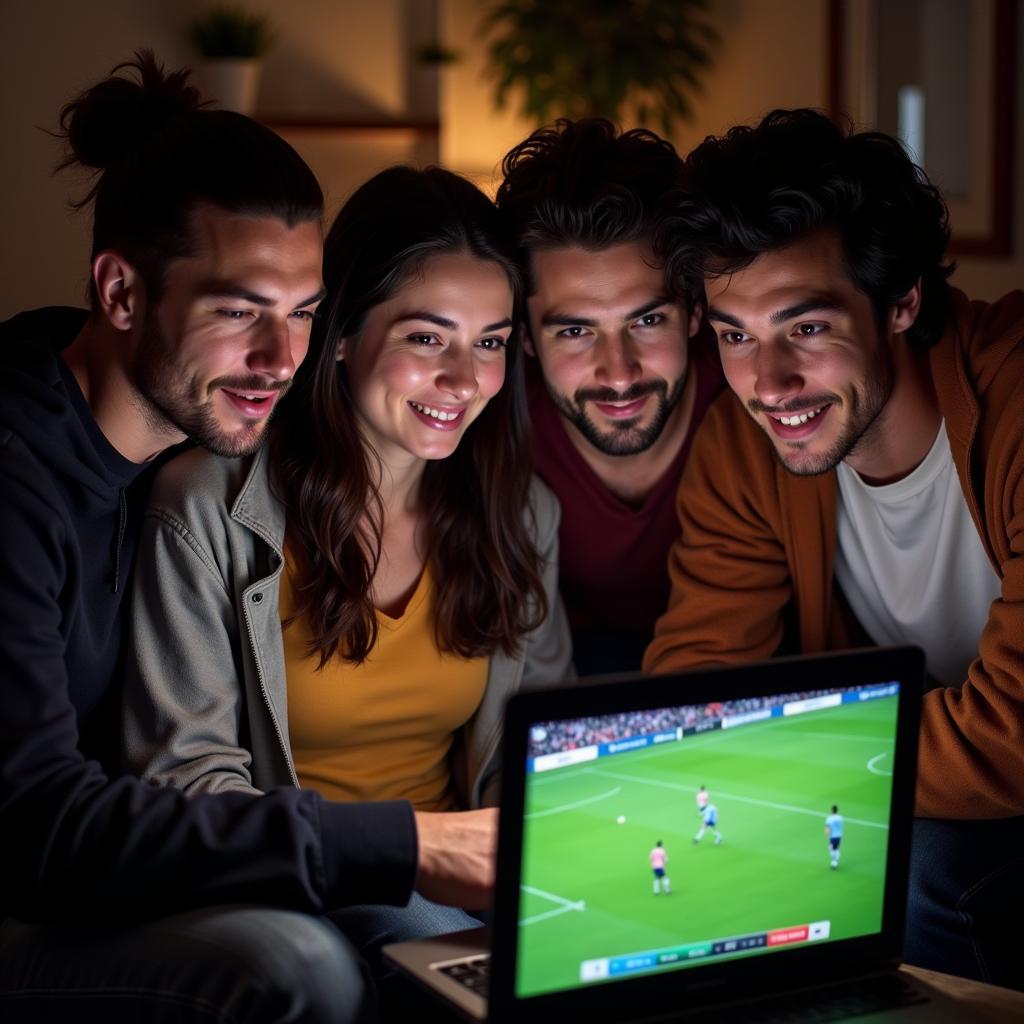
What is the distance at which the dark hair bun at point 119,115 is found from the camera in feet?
5.70

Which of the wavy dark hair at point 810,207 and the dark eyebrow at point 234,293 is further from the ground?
the wavy dark hair at point 810,207

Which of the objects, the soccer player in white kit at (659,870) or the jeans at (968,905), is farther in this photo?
the jeans at (968,905)

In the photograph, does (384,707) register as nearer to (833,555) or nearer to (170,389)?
(170,389)

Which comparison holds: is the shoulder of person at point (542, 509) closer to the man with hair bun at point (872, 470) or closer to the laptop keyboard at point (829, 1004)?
the man with hair bun at point (872, 470)

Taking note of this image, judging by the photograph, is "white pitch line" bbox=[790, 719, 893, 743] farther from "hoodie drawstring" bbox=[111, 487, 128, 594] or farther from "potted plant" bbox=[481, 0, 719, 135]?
"potted plant" bbox=[481, 0, 719, 135]

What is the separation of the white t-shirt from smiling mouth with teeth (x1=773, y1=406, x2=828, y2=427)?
15 cm

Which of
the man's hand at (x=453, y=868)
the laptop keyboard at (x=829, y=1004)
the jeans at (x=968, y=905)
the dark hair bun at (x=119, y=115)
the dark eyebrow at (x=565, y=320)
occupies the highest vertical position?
the dark hair bun at (x=119, y=115)

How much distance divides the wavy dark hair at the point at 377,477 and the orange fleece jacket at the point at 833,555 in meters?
0.27

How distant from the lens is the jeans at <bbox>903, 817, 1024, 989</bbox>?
1.78 m

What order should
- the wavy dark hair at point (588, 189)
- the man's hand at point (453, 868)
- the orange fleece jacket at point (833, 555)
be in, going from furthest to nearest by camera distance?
the wavy dark hair at point (588, 189), the orange fleece jacket at point (833, 555), the man's hand at point (453, 868)

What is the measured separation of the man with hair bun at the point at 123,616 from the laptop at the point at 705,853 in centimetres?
12

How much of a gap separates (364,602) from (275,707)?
20cm

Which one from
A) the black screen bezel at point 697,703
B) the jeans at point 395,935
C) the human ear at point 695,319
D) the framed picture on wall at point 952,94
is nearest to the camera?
the black screen bezel at point 697,703

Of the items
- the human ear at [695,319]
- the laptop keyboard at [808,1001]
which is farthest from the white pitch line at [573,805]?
the human ear at [695,319]
